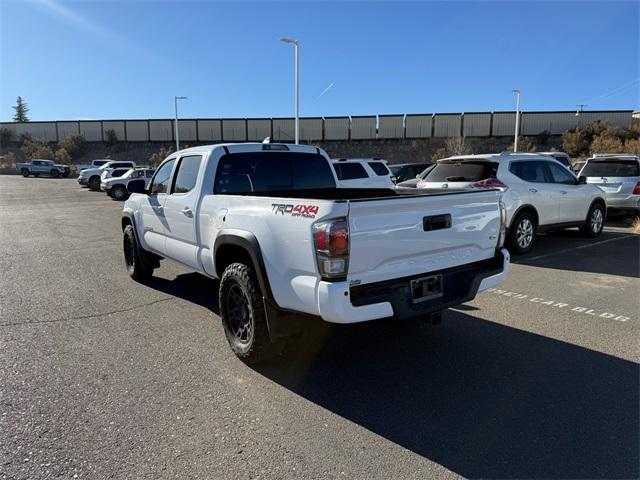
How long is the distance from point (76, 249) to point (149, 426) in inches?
308

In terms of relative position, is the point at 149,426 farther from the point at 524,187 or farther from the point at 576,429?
the point at 524,187

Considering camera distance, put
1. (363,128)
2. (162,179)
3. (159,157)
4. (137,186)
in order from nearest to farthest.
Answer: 1. (162,179)
2. (137,186)
3. (159,157)
4. (363,128)

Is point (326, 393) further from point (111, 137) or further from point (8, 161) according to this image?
point (8, 161)

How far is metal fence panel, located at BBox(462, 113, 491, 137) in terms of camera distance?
5212cm

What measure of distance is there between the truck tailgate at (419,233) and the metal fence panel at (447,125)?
170ft

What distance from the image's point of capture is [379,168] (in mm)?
14625

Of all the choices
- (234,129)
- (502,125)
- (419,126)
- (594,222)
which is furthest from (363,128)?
(594,222)

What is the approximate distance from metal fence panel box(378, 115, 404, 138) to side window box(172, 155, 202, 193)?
52.2 meters

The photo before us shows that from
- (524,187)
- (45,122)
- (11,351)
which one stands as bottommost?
(11,351)

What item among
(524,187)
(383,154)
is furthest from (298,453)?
(383,154)

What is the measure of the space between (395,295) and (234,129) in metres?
58.3

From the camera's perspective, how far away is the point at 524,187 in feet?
28.3

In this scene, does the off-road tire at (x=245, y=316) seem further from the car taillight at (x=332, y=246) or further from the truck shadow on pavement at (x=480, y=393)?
the car taillight at (x=332, y=246)

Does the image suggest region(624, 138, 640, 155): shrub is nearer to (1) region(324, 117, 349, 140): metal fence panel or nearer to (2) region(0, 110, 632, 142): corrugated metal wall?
(2) region(0, 110, 632, 142): corrugated metal wall
